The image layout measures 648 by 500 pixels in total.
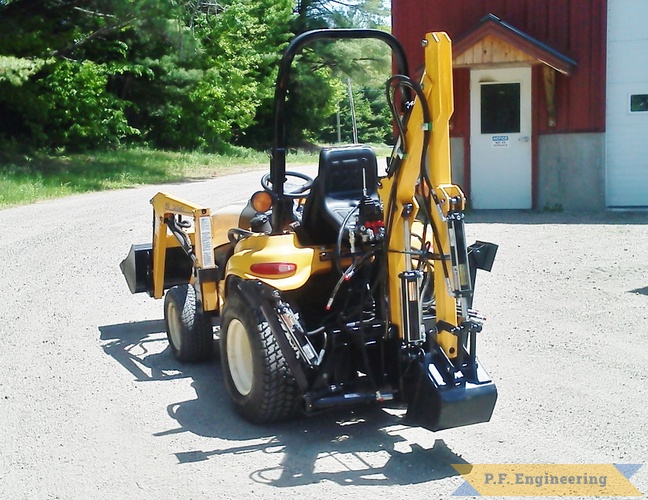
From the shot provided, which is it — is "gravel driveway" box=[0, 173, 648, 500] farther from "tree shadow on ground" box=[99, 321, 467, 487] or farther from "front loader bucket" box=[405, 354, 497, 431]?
"front loader bucket" box=[405, 354, 497, 431]

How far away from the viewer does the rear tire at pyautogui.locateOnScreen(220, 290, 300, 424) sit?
5125 millimetres

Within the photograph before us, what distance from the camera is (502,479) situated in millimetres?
4590

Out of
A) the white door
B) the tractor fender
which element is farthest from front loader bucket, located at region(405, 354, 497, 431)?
the white door

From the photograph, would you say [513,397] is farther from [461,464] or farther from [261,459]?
[261,459]

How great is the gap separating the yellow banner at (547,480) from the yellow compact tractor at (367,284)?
291 mm

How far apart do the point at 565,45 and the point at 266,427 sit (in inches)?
451

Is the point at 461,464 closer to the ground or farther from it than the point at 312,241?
closer to the ground

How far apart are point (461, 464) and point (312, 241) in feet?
5.57

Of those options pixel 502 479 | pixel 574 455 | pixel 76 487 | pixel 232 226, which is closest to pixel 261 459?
pixel 76 487

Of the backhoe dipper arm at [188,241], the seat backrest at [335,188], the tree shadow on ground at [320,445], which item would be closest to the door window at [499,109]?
the backhoe dipper arm at [188,241]

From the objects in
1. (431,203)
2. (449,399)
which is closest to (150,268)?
(431,203)

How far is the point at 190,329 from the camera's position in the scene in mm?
6594

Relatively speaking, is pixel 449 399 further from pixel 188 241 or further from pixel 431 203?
pixel 188 241

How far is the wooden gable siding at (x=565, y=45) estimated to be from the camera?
14734 mm
